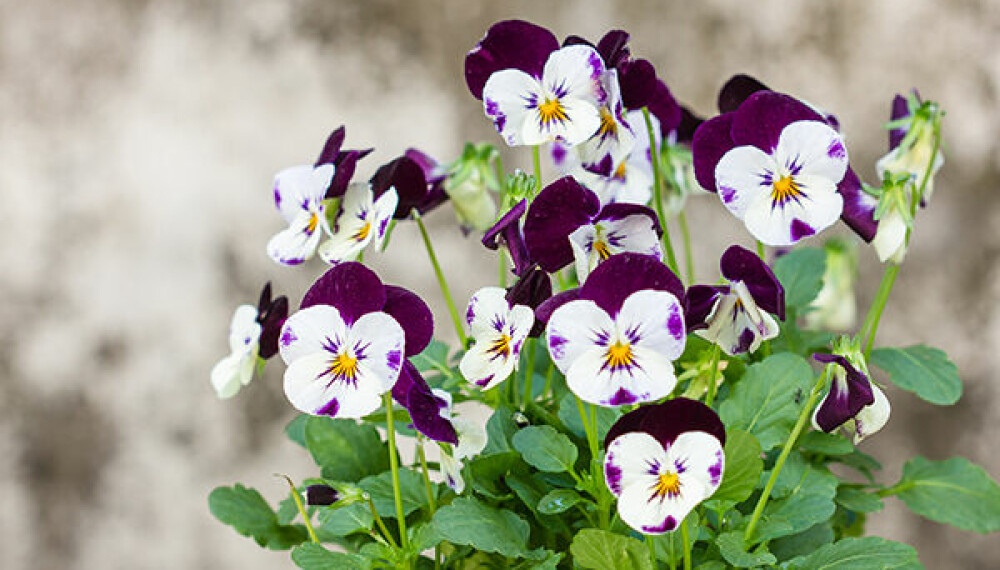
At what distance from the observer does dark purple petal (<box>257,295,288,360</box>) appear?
0.63 m

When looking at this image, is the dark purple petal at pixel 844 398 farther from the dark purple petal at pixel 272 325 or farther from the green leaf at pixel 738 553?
the dark purple petal at pixel 272 325

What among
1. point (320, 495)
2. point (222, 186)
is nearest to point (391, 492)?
point (320, 495)

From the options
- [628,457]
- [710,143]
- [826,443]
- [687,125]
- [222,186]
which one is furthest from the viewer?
[222,186]

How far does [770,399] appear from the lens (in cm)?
63

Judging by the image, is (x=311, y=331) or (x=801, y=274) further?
(x=801, y=274)

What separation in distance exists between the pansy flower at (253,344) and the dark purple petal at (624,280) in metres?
0.23

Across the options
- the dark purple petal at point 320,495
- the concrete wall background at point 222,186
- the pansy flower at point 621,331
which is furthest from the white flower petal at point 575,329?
the concrete wall background at point 222,186

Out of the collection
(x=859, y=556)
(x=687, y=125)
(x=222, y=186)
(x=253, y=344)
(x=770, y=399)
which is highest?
(x=222, y=186)

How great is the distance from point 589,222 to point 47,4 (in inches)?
51.2

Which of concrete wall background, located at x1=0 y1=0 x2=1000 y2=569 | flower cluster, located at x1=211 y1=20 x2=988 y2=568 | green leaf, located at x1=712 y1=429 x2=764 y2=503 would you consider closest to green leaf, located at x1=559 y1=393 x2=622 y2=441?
flower cluster, located at x1=211 y1=20 x2=988 y2=568

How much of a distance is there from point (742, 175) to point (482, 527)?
21 cm

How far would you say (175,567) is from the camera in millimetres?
1650

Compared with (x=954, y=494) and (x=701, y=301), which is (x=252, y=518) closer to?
(x=701, y=301)

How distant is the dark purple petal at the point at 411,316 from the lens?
52 cm
